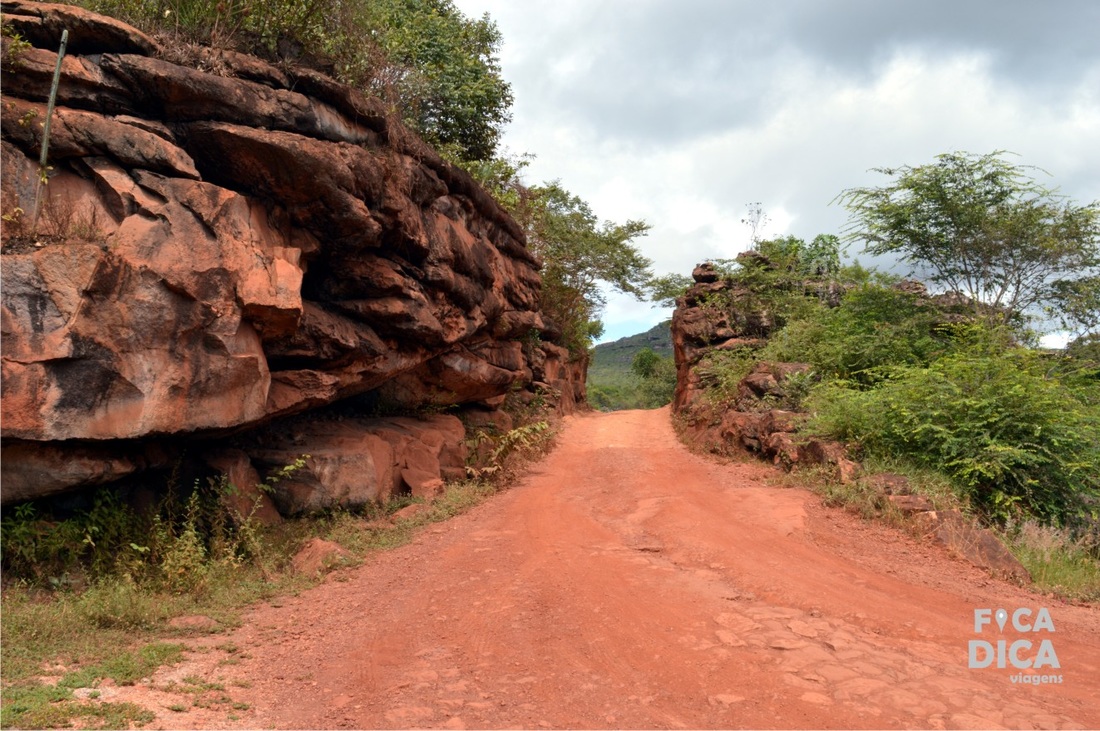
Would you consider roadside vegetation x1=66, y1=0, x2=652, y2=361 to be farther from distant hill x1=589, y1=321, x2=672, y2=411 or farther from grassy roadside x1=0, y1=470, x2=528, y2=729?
distant hill x1=589, y1=321, x2=672, y2=411

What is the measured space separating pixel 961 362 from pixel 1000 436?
1489 millimetres

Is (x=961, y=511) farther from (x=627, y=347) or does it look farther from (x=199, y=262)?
(x=627, y=347)

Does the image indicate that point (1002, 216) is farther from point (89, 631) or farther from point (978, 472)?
point (89, 631)

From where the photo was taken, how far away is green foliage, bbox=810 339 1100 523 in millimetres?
9484

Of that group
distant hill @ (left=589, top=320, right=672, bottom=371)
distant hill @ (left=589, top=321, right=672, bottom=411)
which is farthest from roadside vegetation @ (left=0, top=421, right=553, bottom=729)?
distant hill @ (left=589, top=320, right=672, bottom=371)

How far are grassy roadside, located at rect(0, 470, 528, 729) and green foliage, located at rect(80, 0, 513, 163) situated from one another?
6523 millimetres

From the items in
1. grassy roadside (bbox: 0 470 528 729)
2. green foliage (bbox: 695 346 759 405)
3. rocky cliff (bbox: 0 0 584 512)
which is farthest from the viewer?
green foliage (bbox: 695 346 759 405)

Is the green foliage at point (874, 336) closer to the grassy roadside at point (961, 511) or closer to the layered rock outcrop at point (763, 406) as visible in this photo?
the layered rock outcrop at point (763, 406)

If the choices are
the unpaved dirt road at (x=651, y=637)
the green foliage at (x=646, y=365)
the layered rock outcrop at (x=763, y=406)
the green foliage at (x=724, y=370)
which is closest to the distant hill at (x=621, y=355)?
the green foliage at (x=646, y=365)

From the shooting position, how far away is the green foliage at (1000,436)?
948 centimetres

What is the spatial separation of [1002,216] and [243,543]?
1531 cm

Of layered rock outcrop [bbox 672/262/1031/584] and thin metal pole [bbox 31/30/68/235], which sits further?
layered rock outcrop [bbox 672/262/1031/584]

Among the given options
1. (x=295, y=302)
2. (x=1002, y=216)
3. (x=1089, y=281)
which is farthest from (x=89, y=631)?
(x=1089, y=281)

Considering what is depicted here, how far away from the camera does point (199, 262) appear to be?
7121 mm
